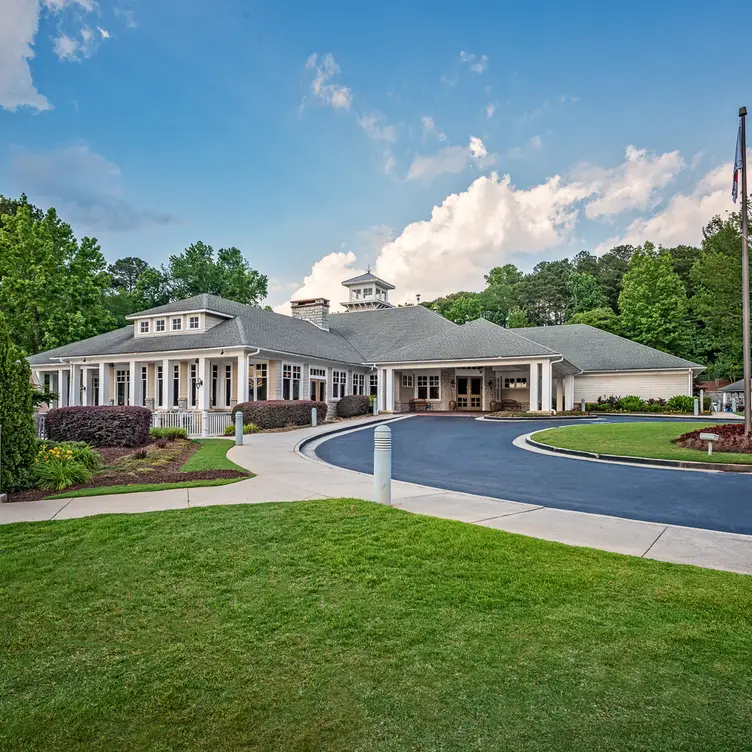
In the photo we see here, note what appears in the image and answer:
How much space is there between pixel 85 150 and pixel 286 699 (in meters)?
23.5

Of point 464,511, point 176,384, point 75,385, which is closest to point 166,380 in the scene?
point 176,384

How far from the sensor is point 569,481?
373 inches

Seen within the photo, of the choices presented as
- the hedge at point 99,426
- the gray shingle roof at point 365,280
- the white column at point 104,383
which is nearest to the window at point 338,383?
the white column at point 104,383

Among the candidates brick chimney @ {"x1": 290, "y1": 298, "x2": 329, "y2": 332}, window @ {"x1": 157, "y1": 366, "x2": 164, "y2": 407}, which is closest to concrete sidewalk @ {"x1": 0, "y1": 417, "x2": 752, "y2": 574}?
window @ {"x1": 157, "y1": 366, "x2": 164, "y2": 407}

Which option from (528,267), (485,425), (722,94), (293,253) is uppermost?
(528,267)

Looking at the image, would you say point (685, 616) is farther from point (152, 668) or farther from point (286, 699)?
point (152, 668)

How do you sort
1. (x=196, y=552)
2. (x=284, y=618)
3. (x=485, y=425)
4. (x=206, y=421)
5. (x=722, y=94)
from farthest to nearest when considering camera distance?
(x=485, y=425), (x=206, y=421), (x=722, y=94), (x=196, y=552), (x=284, y=618)

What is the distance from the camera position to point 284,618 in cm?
360

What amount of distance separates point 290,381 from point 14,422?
19.0 m

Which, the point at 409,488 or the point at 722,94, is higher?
the point at 722,94

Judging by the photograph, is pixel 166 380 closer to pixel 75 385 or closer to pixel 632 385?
pixel 75 385

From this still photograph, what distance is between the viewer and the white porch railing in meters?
19.9

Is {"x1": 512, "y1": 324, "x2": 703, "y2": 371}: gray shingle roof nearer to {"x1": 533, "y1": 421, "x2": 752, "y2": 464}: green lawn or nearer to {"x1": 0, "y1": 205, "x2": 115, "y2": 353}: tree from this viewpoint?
{"x1": 533, "y1": 421, "x2": 752, "y2": 464}: green lawn

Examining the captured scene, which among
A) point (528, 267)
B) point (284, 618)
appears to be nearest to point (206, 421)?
point (284, 618)
